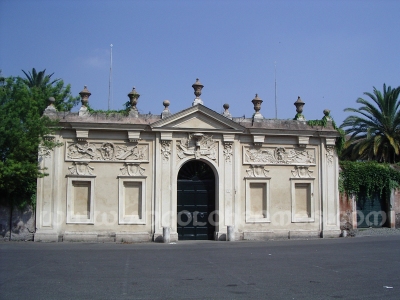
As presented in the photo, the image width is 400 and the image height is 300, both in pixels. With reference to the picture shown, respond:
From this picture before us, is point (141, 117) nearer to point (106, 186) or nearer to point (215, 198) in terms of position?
point (106, 186)

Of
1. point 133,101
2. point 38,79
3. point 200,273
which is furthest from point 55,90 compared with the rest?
point 200,273

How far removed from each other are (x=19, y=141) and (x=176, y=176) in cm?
695

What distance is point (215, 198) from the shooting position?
2273 cm

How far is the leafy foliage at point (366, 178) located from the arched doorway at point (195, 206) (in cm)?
719

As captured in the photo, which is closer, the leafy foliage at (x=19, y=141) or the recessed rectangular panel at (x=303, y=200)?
the leafy foliage at (x=19, y=141)

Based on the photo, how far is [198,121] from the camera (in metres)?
22.6

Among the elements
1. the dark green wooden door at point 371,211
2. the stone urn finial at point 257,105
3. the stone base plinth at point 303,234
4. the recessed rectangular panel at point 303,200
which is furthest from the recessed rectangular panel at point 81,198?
the dark green wooden door at point 371,211

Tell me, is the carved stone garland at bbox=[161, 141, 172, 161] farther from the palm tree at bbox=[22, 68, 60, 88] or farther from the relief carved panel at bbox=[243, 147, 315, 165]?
the palm tree at bbox=[22, 68, 60, 88]

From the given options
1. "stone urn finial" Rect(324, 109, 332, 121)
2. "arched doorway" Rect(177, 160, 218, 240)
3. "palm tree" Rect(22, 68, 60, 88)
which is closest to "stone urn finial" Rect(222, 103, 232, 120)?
"arched doorway" Rect(177, 160, 218, 240)

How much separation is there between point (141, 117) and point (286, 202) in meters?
8.06

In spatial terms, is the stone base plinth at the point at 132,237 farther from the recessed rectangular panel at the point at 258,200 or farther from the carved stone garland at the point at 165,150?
the recessed rectangular panel at the point at 258,200

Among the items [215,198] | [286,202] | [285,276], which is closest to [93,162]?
[215,198]

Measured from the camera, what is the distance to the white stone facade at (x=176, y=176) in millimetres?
21484

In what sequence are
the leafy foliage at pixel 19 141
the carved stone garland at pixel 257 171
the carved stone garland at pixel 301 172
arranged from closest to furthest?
the leafy foliage at pixel 19 141 < the carved stone garland at pixel 257 171 < the carved stone garland at pixel 301 172
